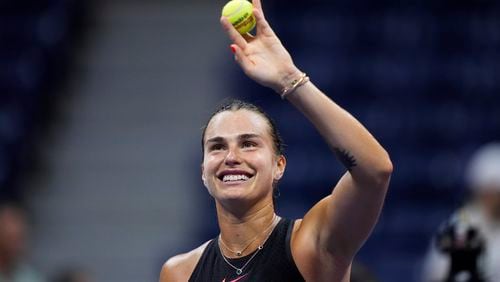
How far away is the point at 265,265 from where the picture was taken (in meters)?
3.40

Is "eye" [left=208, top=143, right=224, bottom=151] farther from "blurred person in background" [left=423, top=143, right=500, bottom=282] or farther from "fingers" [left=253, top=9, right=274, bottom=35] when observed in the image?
"blurred person in background" [left=423, top=143, right=500, bottom=282]

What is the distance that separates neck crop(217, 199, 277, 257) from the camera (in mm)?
3541

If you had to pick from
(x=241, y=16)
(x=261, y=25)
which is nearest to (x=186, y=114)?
(x=241, y=16)

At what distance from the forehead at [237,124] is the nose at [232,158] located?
0.23ft

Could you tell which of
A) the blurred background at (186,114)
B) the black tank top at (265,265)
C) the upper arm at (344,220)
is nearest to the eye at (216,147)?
the black tank top at (265,265)

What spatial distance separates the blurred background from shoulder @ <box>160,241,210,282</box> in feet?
15.7

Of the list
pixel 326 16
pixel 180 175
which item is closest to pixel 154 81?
pixel 180 175

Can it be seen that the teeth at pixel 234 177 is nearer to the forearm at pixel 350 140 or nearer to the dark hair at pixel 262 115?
the dark hair at pixel 262 115

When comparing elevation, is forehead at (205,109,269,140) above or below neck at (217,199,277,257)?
above

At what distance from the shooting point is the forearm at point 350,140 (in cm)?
307

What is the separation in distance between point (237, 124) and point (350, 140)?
0.59 m

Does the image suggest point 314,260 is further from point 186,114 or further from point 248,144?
point 186,114

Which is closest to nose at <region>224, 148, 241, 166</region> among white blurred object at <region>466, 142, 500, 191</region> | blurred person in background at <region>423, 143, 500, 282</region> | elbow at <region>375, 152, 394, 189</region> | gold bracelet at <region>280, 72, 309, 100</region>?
gold bracelet at <region>280, 72, 309, 100</region>

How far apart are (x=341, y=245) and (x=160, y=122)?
24.3 ft
